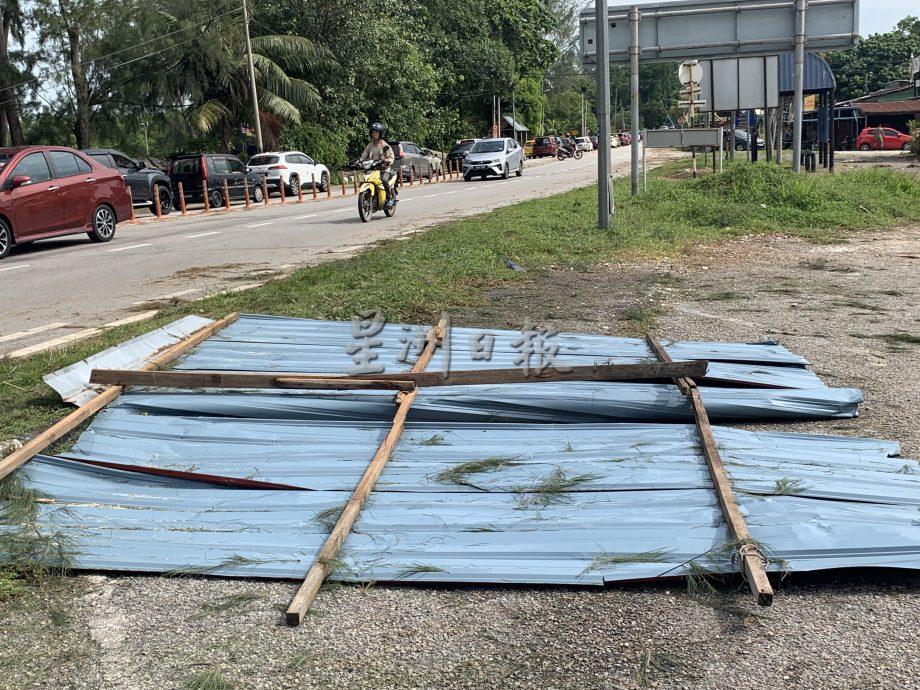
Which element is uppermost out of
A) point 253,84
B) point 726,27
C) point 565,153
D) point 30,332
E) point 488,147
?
point 253,84

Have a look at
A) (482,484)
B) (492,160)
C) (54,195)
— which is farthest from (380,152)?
(492,160)

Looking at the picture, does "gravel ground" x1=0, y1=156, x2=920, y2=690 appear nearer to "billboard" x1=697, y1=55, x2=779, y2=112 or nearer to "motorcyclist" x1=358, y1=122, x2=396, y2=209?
"motorcyclist" x1=358, y1=122, x2=396, y2=209

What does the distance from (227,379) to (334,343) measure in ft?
5.65

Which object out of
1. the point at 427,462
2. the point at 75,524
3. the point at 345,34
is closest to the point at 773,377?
the point at 427,462

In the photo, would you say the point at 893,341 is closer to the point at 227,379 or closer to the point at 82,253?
the point at 227,379

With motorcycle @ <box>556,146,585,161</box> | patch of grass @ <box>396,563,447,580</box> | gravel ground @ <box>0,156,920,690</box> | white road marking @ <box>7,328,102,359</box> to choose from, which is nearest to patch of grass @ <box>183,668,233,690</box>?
gravel ground @ <box>0,156,920,690</box>

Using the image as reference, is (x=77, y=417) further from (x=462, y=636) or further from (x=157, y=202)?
(x=157, y=202)

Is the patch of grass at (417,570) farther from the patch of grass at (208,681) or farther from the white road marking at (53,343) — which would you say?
the white road marking at (53,343)

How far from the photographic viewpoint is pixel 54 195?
1543cm

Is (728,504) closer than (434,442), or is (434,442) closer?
(728,504)

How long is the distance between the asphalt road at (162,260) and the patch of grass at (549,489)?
4.62m

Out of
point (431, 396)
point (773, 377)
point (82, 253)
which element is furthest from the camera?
point (82, 253)

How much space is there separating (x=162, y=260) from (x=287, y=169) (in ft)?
64.3

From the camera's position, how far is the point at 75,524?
4113 mm
